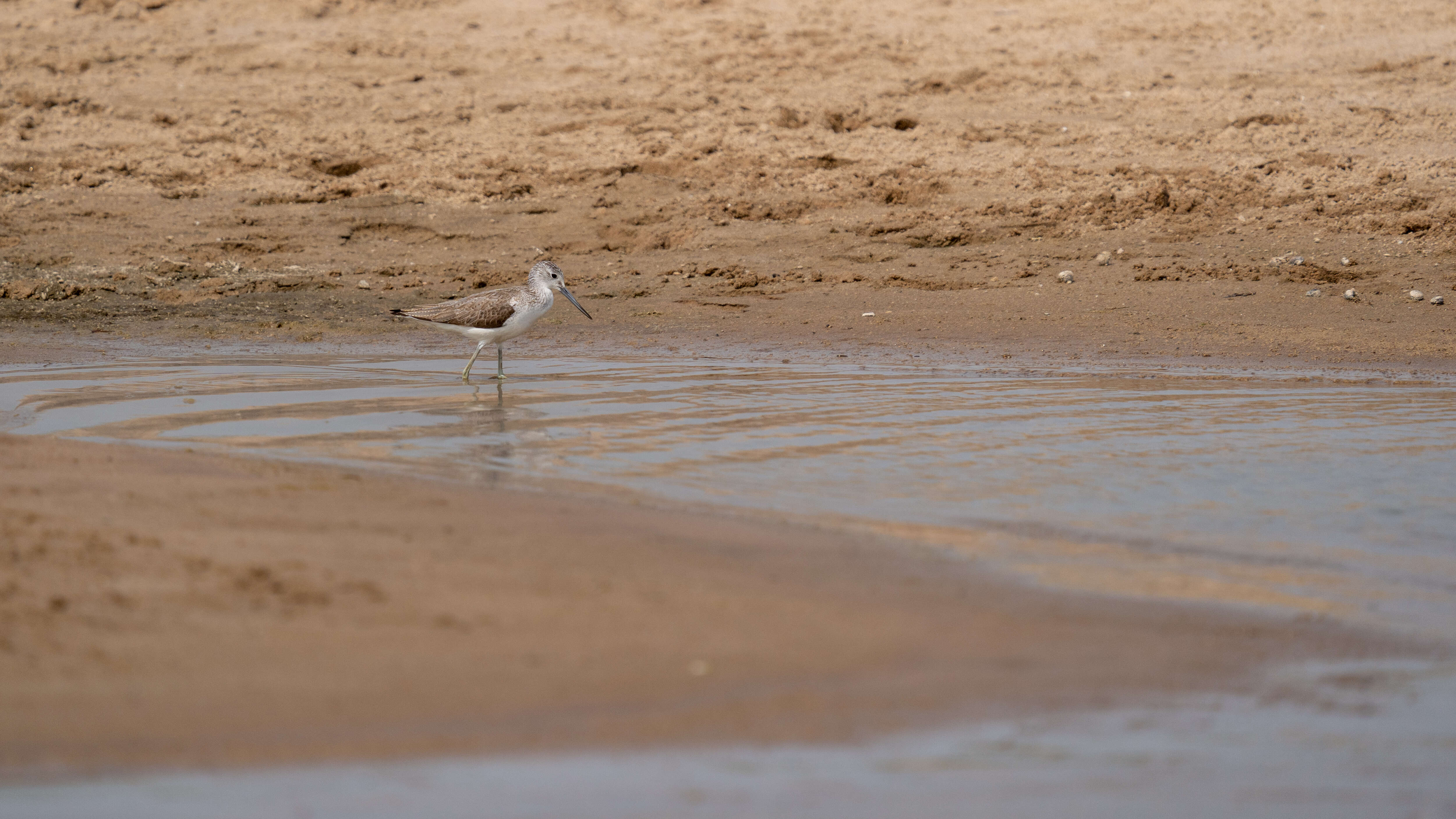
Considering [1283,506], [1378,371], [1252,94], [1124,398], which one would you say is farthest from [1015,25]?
[1283,506]

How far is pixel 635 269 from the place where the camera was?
10812 millimetres

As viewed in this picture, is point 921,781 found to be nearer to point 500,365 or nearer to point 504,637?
point 504,637

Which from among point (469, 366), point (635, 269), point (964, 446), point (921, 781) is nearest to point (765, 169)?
point (635, 269)

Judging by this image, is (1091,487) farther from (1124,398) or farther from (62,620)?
(62,620)

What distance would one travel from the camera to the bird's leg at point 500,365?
8.05 m

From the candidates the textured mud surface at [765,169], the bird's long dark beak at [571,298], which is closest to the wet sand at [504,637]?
the bird's long dark beak at [571,298]

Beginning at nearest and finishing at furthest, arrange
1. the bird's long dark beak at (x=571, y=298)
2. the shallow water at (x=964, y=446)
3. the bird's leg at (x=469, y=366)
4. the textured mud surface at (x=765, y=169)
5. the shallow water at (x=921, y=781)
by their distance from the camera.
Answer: the shallow water at (x=921, y=781) → the shallow water at (x=964, y=446) → the bird's leg at (x=469, y=366) → the bird's long dark beak at (x=571, y=298) → the textured mud surface at (x=765, y=169)

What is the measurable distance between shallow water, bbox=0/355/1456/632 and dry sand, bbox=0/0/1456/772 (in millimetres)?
450

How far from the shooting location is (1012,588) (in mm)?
3461

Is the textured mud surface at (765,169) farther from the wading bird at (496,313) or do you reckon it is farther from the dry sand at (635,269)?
the wading bird at (496,313)

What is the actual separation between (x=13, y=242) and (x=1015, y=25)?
9041 millimetres

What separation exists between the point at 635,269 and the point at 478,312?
257 cm

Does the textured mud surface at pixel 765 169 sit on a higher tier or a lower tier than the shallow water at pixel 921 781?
higher

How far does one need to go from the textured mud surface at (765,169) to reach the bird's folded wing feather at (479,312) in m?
1.51
